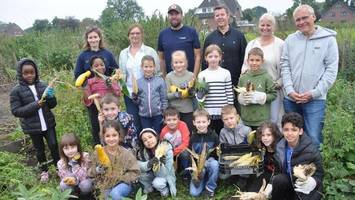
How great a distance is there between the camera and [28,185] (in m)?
4.67

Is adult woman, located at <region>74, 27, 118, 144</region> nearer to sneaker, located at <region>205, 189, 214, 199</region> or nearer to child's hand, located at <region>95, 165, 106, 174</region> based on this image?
child's hand, located at <region>95, 165, 106, 174</region>

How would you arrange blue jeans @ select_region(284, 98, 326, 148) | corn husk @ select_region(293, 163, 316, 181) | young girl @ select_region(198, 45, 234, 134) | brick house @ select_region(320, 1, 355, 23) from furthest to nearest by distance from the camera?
brick house @ select_region(320, 1, 355, 23) → young girl @ select_region(198, 45, 234, 134) → blue jeans @ select_region(284, 98, 326, 148) → corn husk @ select_region(293, 163, 316, 181)

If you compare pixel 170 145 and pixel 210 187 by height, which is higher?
pixel 170 145

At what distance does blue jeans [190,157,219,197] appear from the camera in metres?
4.54

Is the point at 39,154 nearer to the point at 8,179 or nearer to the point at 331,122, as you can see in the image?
the point at 8,179

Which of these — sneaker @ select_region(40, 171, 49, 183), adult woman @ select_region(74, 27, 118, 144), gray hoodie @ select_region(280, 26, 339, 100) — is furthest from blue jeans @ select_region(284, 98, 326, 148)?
sneaker @ select_region(40, 171, 49, 183)

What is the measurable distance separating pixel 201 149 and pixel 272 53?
1.50 m

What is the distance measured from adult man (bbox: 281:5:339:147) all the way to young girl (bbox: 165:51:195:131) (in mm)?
1221

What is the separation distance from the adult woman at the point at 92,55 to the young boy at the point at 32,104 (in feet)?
1.86

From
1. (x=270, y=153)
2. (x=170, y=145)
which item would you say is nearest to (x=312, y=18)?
(x=270, y=153)

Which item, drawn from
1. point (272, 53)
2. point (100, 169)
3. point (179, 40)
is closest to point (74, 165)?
point (100, 169)

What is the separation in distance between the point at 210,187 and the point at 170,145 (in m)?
0.68

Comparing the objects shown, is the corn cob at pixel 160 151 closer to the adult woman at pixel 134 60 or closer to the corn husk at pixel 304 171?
the adult woman at pixel 134 60

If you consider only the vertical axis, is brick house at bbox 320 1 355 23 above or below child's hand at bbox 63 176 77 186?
above
